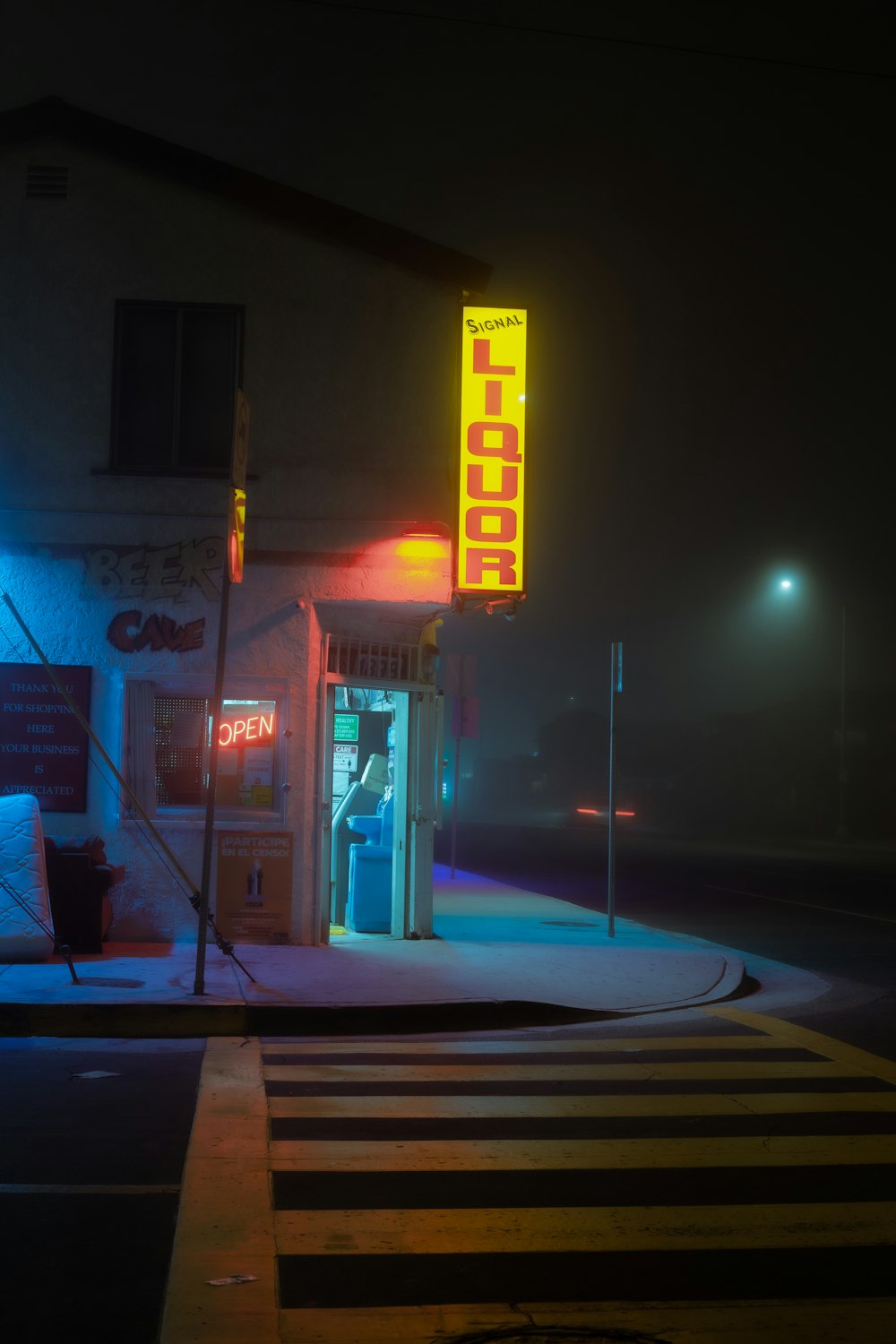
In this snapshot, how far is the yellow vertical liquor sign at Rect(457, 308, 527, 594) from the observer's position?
11781mm

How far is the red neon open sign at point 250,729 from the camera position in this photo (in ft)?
39.1

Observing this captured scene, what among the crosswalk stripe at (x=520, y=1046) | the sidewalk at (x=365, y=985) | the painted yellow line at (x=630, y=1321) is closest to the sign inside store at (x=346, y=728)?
the sidewalk at (x=365, y=985)

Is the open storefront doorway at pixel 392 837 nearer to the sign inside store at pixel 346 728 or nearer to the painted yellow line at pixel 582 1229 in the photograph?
the sign inside store at pixel 346 728

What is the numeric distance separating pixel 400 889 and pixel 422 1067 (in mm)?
5305

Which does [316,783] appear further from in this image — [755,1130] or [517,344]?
[755,1130]

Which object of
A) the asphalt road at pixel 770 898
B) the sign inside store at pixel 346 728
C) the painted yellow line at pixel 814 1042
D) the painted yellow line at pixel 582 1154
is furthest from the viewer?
the sign inside store at pixel 346 728

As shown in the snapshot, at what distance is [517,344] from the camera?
12125mm

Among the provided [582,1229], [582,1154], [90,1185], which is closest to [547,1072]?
[582,1154]

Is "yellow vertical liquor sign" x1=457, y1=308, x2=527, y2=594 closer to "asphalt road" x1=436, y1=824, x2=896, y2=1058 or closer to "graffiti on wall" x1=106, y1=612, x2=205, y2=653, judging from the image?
"graffiti on wall" x1=106, y1=612, x2=205, y2=653

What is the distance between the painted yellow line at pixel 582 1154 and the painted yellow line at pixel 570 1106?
493 mm

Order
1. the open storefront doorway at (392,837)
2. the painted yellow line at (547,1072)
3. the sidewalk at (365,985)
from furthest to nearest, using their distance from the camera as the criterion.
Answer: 1. the open storefront doorway at (392,837)
2. the sidewalk at (365,985)
3. the painted yellow line at (547,1072)

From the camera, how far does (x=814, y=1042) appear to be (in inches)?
332

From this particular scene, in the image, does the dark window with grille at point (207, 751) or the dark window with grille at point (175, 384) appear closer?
the dark window with grille at point (207, 751)

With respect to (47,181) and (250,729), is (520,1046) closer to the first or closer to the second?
(250,729)
